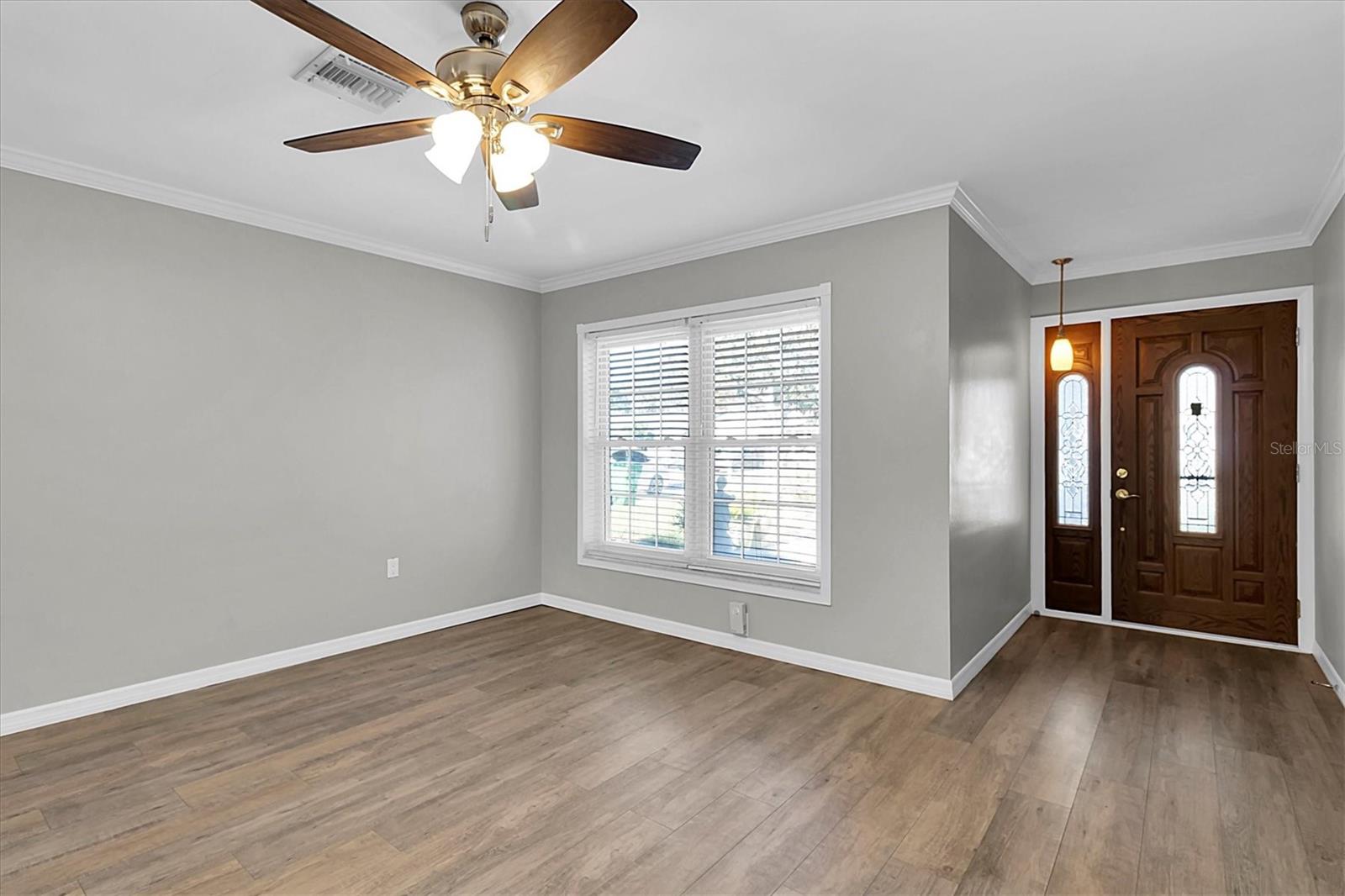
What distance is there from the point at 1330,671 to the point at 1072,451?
193cm

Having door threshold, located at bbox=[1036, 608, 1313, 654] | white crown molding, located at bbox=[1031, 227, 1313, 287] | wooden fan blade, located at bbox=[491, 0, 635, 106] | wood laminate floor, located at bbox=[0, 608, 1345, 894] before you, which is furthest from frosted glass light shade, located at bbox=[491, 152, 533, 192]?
door threshold, located at bbox=[1036, 608, 1313, 654]

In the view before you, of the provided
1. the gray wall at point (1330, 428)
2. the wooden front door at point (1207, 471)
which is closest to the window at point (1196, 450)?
the wooden front door at point (1207, 471)

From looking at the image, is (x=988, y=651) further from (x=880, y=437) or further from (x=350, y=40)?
→ (x=350, y=40)

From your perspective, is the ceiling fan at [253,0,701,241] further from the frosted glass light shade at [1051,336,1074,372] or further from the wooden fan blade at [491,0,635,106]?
the frosted glass light shade at [1051,336,1074,372]

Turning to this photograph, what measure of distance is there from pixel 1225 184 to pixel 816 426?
2327 millimetres

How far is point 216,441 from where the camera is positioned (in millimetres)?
3758

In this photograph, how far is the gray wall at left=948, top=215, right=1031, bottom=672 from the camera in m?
3.67

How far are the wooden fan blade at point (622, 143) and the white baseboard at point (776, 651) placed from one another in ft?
9.30

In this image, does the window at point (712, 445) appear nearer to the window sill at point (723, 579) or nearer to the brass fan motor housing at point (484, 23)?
the window sill at point (723, 579)

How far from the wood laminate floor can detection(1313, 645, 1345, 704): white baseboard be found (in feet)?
0.26

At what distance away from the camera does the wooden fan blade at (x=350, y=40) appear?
5.08 ft

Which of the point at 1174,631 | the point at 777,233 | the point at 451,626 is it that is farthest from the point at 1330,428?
the point at 451,626

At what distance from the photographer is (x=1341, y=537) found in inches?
138

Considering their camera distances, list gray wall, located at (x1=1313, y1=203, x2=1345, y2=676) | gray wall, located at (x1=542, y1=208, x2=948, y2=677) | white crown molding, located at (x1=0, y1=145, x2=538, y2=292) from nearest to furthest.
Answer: white crown molding, located at (x1=0, y1=145, x2=538, y2=292) < gray wall, located at (x1=1313, y1=203, x2=1345, y2=676) < gray wall, located at (x1=542, y1=208, x2=948, y2=677)
